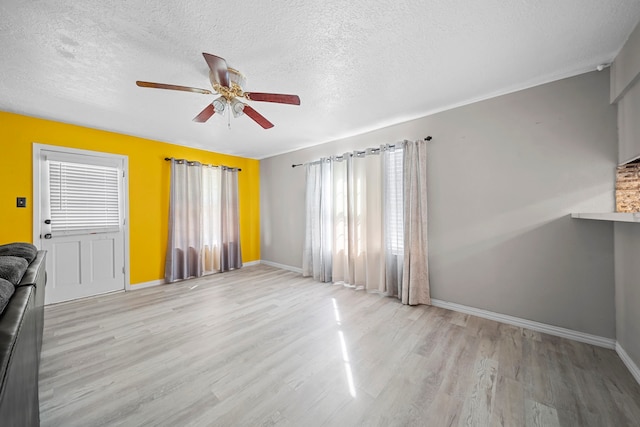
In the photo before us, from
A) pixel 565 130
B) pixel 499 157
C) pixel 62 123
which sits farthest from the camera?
pixel 62 123

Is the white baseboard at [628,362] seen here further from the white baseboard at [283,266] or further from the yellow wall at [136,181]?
the yellow wall at [136,181]

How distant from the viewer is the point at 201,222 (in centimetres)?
433

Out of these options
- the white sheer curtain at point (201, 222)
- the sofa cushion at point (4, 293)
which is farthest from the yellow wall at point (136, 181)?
the sofa cushion at point (4, 293)

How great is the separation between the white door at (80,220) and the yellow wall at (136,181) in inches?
4.1

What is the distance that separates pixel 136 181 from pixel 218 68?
9.95 ft

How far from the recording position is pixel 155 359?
6.23 ft

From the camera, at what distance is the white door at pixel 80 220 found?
2.97 m

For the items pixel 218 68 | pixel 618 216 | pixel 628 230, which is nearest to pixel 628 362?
pixel 628 230

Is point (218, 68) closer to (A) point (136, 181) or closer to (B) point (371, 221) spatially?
(B) point (371, 221)

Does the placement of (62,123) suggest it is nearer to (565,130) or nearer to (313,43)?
(313,43)

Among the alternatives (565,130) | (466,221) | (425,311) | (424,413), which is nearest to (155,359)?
(424,413)

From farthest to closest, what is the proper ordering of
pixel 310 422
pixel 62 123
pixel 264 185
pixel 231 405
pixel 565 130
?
pixel 264 185
pixel 62 123
pixel 565 130
pixel 231 405
pixel 310 422

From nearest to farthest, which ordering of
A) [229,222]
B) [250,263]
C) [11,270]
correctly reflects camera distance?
[11,270] → [229,222] → [250,263]

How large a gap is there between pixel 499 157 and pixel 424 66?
130 centimetres
